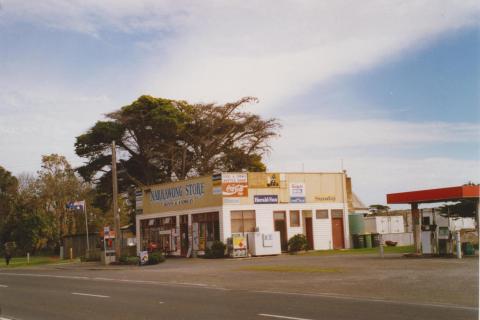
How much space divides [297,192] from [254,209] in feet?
11.8

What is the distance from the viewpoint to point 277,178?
4256 centimetres

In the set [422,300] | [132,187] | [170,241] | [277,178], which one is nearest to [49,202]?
[132,187]

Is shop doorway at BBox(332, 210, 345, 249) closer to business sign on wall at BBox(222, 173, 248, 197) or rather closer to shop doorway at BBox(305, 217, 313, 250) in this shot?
shop doorway at BBox(305, 217, 313, 250)

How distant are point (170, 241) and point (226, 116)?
54.8 ft

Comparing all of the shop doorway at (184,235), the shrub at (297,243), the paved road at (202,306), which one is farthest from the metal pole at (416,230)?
the shop doorway at (184,235)

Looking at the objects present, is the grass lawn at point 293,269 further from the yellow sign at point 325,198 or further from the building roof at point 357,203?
the building roof at point 357,203

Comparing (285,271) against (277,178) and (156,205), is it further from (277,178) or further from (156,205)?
(156,205)

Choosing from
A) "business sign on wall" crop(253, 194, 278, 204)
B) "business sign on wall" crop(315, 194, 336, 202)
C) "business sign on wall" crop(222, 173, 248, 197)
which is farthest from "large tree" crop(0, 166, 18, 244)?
"business sign on wall" crop(315, 194, 336, 202)

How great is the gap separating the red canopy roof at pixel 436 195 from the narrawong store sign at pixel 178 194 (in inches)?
615

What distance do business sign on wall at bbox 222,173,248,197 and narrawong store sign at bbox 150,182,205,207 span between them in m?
2.46

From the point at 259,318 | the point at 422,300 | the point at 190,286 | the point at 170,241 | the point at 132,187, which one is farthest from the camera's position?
the point at 132,187

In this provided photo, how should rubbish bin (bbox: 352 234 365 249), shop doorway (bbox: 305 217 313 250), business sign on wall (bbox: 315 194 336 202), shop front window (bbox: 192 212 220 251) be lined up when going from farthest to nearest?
rubbish bin (bbox: 352 234 365 249), business sign on wall (bbox: 315 194 336 202), shop doorway (bbox: 305 217 313 250), shop front window (bbox: 192 212 220 251)

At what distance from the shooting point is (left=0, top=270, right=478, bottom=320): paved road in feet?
41.9

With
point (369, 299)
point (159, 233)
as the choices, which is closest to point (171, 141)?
point (159, 233)
